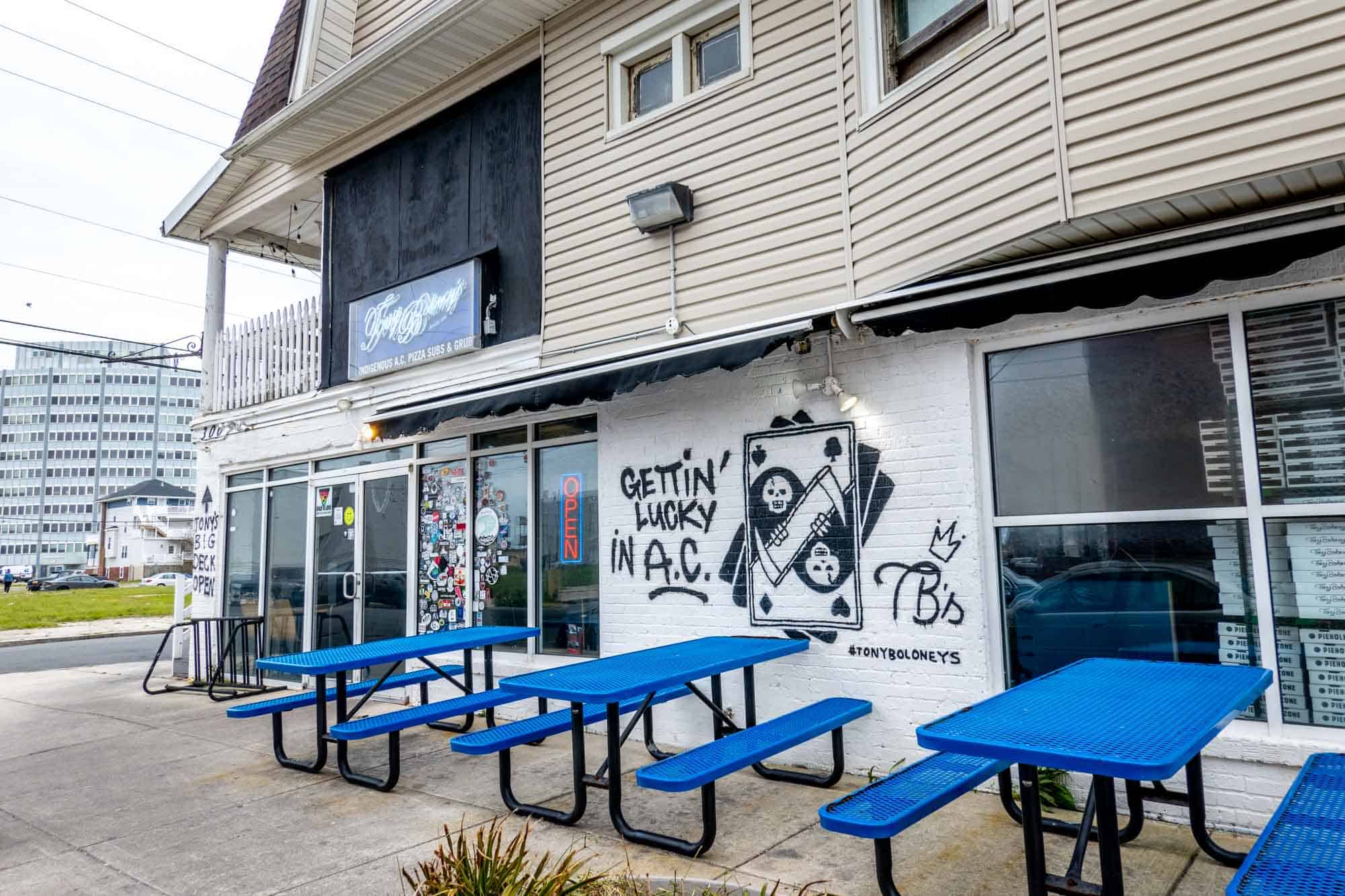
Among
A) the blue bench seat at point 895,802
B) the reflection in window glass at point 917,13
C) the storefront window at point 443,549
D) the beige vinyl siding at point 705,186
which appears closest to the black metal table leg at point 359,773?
the storefront window at point 443,549

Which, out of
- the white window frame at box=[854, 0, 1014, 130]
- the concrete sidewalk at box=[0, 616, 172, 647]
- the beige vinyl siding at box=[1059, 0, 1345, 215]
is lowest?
the concrete sidewalk at box=[0, 616, 172, 647]

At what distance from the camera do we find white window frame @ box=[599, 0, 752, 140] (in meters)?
6.23

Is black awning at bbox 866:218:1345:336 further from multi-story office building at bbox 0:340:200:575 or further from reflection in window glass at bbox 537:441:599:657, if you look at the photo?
multi-story office building at bbox 0:340:200:575

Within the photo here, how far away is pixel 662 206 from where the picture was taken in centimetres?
627

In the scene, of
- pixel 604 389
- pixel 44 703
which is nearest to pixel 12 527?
pixel 44 703

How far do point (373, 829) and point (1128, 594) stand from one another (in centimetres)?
418

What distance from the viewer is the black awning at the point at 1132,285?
363 cm

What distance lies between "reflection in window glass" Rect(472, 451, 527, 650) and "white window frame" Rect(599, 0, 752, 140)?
304 cm

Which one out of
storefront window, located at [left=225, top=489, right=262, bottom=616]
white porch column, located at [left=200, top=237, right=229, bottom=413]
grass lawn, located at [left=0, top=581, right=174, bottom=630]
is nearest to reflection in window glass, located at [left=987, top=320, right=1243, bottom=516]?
storefront window, located at [left=225, top=489, right=262, bottom=616]

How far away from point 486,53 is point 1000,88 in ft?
17.3

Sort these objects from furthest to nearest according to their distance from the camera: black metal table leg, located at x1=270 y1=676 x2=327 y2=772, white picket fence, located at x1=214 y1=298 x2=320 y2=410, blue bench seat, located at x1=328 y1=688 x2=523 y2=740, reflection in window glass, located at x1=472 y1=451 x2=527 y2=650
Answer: white picket fence, located at x1=214 y1=298 x2=320 y2=410
reflection in window glass, located at x1=472 y1=451 x2=527 y2=650
black metal table leg, located at x1=270 y1=676 x2=327 y2=772
blue bench seat, located at x1=328 y1=688 x2=523 y2=740

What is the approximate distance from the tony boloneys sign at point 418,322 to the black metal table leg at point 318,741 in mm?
3366

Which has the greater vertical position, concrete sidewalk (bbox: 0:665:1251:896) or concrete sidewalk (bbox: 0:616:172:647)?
concrete sidewalk (bbox: 0:665:1251:896)

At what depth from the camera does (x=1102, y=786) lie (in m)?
2.65
